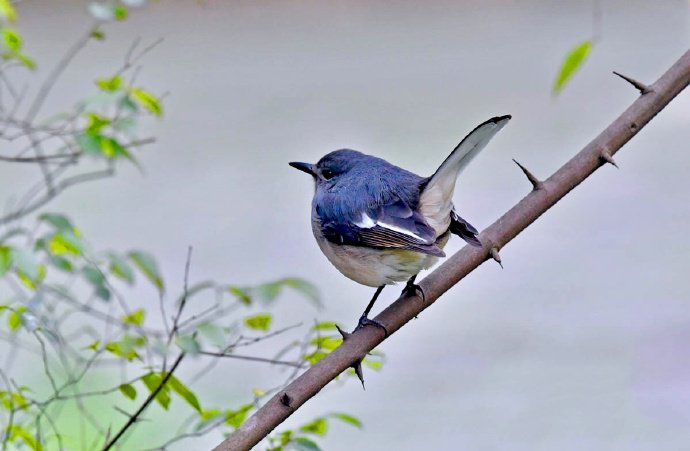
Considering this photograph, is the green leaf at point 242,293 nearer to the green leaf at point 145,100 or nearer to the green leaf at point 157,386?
the green leaf at point 157,386

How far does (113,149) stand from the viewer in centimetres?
260

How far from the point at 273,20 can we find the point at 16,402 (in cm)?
1133

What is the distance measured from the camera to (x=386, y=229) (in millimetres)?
2986

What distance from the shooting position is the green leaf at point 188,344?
226cm

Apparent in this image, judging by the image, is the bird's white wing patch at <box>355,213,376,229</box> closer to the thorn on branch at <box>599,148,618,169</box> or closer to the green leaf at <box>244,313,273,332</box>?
the green leaf at <box>244,313,273,332</box>

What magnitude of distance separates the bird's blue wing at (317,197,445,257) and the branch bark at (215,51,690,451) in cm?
44

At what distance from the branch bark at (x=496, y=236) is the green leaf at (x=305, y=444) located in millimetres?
299

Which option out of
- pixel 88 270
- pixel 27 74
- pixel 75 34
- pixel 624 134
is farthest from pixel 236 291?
pixel 75 34

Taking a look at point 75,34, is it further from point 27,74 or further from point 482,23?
point 482,23

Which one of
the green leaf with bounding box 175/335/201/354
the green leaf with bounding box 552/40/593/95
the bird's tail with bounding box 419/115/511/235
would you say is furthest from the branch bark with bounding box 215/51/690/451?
the green leaf with bounding box 552/40/593/95

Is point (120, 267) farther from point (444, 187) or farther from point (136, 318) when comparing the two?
point (444, 187)

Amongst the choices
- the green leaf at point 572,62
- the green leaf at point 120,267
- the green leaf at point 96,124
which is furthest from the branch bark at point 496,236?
the green leaf at point 96,124

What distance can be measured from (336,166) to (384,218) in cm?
41

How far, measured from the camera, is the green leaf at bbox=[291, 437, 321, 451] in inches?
96.0
